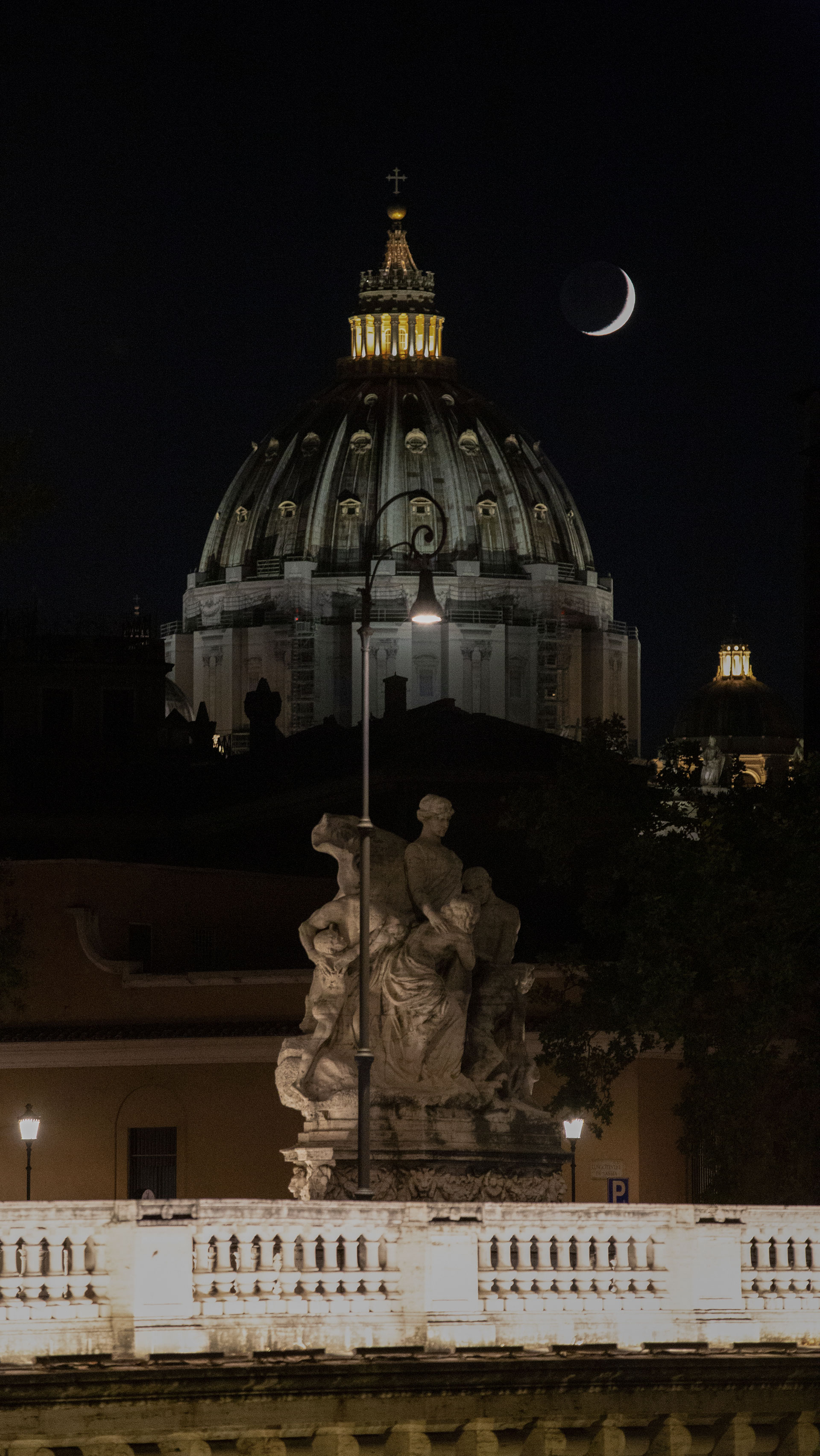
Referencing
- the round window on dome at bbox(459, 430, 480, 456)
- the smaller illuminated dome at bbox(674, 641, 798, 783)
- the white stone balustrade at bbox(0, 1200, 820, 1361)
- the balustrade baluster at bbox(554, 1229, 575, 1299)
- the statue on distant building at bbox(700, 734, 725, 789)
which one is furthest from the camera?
the round window on dome at bbox(459, 430, 480, 456)

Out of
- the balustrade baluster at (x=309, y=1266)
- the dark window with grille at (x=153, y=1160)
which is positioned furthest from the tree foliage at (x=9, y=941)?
the balustrade baluster at (x=309, y=1266)

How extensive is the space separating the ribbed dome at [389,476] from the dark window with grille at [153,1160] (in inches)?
5662

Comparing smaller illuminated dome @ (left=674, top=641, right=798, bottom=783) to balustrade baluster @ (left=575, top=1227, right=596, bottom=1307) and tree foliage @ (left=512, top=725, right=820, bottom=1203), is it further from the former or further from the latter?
balustrade baluster @ (left=575, top=1227, right=596, bottom=1307)

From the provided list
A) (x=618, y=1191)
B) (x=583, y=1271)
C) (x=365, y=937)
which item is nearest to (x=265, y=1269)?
(x=583, y=1271)

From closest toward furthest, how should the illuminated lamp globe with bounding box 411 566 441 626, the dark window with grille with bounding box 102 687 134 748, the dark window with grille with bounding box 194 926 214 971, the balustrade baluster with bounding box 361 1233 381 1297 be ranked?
the balustrade baluster with bounding box 361 1233 381 1297 < the illuminated lamp globe with bounding box 411 566 441 626 < the dark window with grille with bounding box 194 926 214 971 < the dark window with grille with bounding box 102 687 134 748

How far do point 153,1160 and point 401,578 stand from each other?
145658 millimetres

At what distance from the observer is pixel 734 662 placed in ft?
590

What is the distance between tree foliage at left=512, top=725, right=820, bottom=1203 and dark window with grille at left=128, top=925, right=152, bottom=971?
11430 millimetres

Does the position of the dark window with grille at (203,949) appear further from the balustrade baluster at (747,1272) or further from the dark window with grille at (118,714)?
the dark window with grille at (118,714)

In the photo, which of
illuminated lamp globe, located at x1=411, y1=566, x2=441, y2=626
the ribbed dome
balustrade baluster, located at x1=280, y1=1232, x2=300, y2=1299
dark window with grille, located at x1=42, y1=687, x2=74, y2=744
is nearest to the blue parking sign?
illuminated lamp globe, located at x1=411, y1=566, x2=441, y2=626

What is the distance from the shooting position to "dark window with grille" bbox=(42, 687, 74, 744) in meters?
108

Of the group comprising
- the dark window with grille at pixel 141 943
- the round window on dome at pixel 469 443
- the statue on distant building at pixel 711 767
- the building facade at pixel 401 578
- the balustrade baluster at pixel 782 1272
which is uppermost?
the round window on dome at pixel 469 443

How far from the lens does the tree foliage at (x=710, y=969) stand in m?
38.8

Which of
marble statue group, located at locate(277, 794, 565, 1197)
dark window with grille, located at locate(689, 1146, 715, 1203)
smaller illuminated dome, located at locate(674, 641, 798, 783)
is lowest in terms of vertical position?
marble statue group, located at locate(277, 794, 565, 1197)
